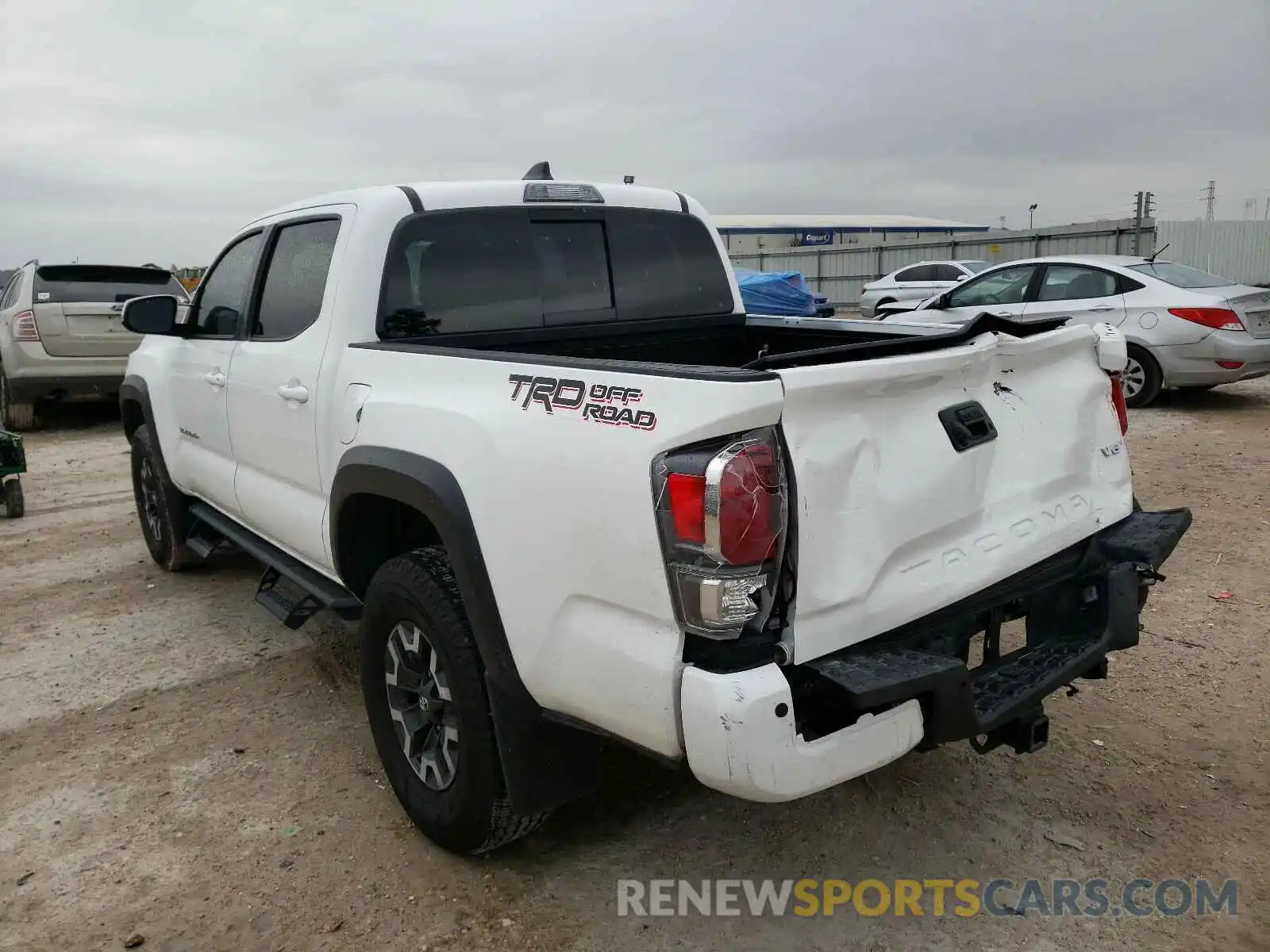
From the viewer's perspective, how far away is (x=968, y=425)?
99.4 inches

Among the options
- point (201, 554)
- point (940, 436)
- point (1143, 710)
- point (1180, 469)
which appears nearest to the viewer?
point (940, 436)

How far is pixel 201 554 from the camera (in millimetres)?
5012

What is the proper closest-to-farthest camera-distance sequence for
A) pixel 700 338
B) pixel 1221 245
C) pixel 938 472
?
pixel 938 472 < pixel 700 338 < pixel 1221 245

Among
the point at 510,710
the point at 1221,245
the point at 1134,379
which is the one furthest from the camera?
the point at 1221,245

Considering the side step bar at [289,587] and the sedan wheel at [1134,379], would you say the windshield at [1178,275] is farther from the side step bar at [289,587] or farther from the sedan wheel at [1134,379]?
the side step bar at [289,587]

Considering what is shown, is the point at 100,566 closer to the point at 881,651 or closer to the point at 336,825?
the point at 336,825

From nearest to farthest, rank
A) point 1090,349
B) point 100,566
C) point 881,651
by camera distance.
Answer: point 881,651 → point 1090,349 → point 100,566

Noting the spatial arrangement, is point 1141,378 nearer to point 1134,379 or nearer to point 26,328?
point 1134,379

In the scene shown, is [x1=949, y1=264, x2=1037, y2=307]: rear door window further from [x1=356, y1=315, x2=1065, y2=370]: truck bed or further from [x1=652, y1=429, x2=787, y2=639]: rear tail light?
[x1=652, y1=429, x2=787, y2=639]: rear tail light

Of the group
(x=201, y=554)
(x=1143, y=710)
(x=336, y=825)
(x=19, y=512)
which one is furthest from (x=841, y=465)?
(x=19, y=512)

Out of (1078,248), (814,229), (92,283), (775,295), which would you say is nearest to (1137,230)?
(1078,248)

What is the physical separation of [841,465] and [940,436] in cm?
40

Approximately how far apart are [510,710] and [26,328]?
10218 millimetres

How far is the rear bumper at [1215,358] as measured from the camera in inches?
357
